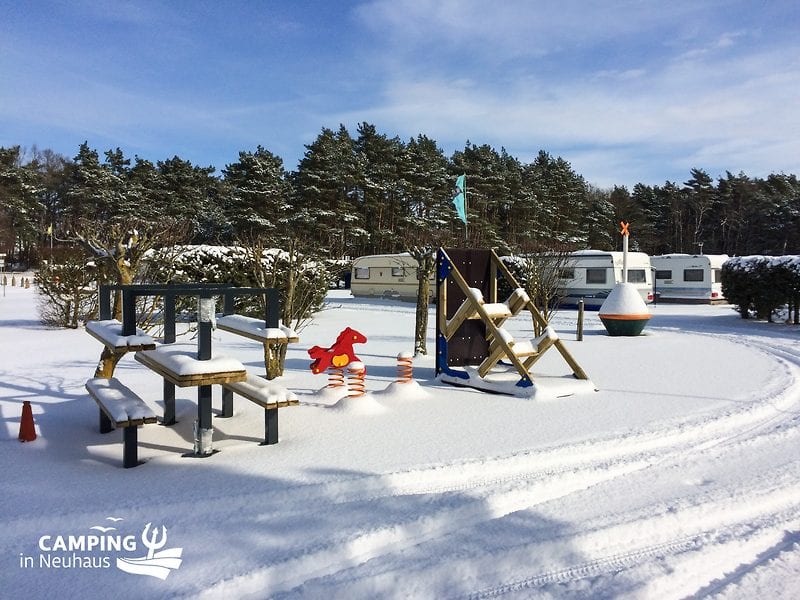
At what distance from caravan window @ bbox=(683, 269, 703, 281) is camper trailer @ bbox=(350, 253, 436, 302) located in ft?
37.0

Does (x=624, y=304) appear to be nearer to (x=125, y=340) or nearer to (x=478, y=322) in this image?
(x=478, y=322)

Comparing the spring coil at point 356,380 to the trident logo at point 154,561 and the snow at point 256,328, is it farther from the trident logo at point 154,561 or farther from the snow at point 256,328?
the trident logo at point 154,561

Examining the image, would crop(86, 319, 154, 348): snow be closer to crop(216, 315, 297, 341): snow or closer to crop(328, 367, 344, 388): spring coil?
crop(216, 315, 297, 341): snow

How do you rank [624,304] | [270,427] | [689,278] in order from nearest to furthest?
[270,427] < [624,304] < [689,278]

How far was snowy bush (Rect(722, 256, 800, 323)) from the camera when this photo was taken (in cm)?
1653

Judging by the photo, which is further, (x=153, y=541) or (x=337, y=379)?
(x=337, y=379)

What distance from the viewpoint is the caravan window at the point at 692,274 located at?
2580 centimetres

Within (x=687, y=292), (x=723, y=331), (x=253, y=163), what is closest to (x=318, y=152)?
(x=253, y=163)

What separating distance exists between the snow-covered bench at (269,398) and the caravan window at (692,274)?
25.2 m

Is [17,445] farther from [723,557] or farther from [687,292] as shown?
[687,292]

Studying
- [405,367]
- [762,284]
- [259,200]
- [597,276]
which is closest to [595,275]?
[597,276]

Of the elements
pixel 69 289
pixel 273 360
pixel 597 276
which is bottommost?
pixel 273 360

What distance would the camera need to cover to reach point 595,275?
23484 millimetres

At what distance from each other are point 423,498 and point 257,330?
7.20ft
